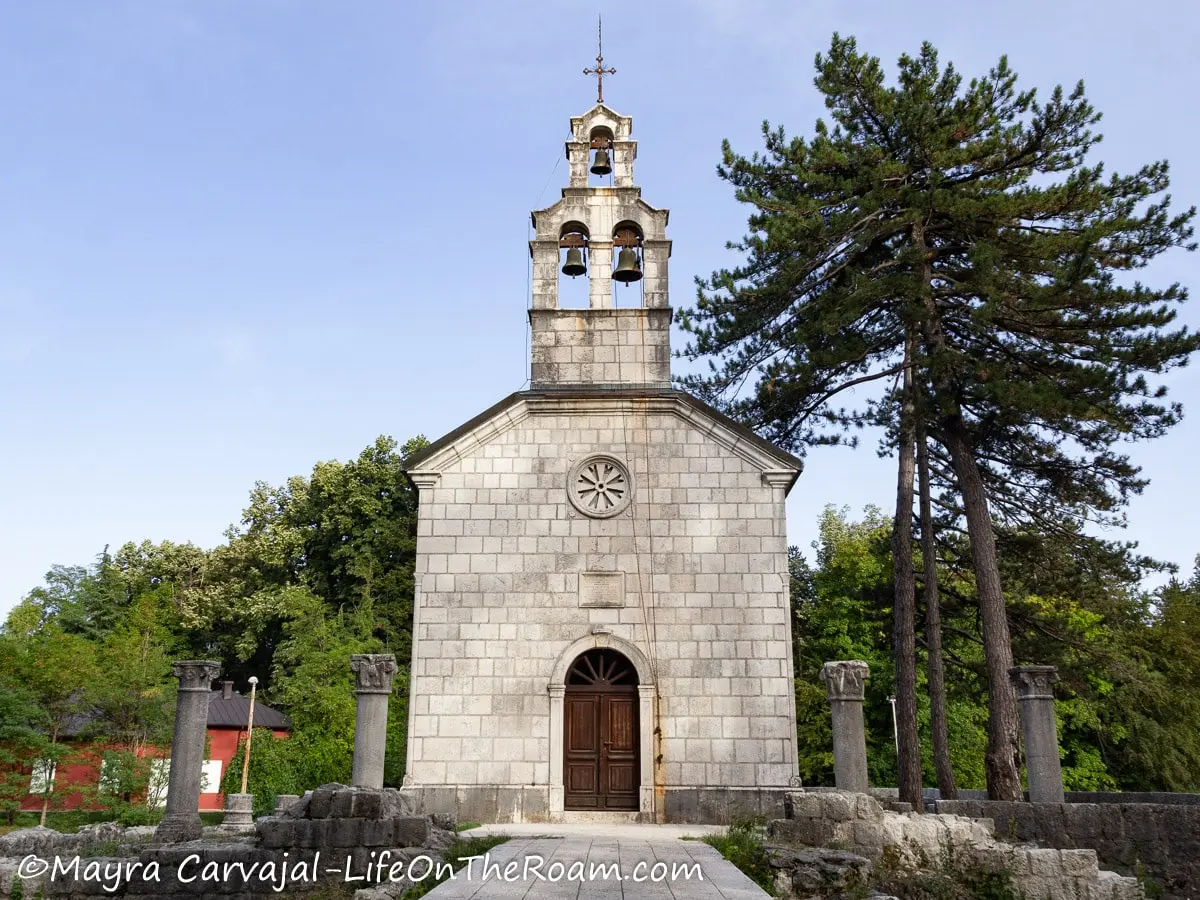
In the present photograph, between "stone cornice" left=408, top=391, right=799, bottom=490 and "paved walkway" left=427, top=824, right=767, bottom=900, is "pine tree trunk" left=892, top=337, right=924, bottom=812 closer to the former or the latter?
"stone cornice" left=408, top=391, right=799, bottom=490

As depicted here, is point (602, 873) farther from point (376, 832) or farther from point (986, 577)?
point (986, 577)

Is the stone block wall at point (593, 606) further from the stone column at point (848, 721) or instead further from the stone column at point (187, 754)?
the stone column at point (187, 754)

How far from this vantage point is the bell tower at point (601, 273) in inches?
670

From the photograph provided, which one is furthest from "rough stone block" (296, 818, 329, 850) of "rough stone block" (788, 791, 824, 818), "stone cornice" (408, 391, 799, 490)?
"stone cornice" (408, 391, 799, 490)

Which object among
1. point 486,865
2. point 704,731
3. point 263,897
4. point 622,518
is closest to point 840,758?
point 704,731

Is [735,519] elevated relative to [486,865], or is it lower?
elevated

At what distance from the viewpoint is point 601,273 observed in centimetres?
1742

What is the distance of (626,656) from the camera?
15148mm

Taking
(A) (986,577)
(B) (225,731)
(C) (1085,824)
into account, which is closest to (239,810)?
(B) (225,731)

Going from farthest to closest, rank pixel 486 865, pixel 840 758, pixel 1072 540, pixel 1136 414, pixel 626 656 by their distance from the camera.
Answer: pixel 1072 540 < pixel 1136 414 < pixel 626 656 < pixel 840 758 < pixel 486 865

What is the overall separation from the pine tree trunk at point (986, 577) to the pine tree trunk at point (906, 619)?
30.0 inches

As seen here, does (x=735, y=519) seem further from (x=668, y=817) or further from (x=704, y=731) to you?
(x=668, y=817)

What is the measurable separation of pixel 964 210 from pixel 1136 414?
4826 mm

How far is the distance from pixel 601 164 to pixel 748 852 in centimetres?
1310
